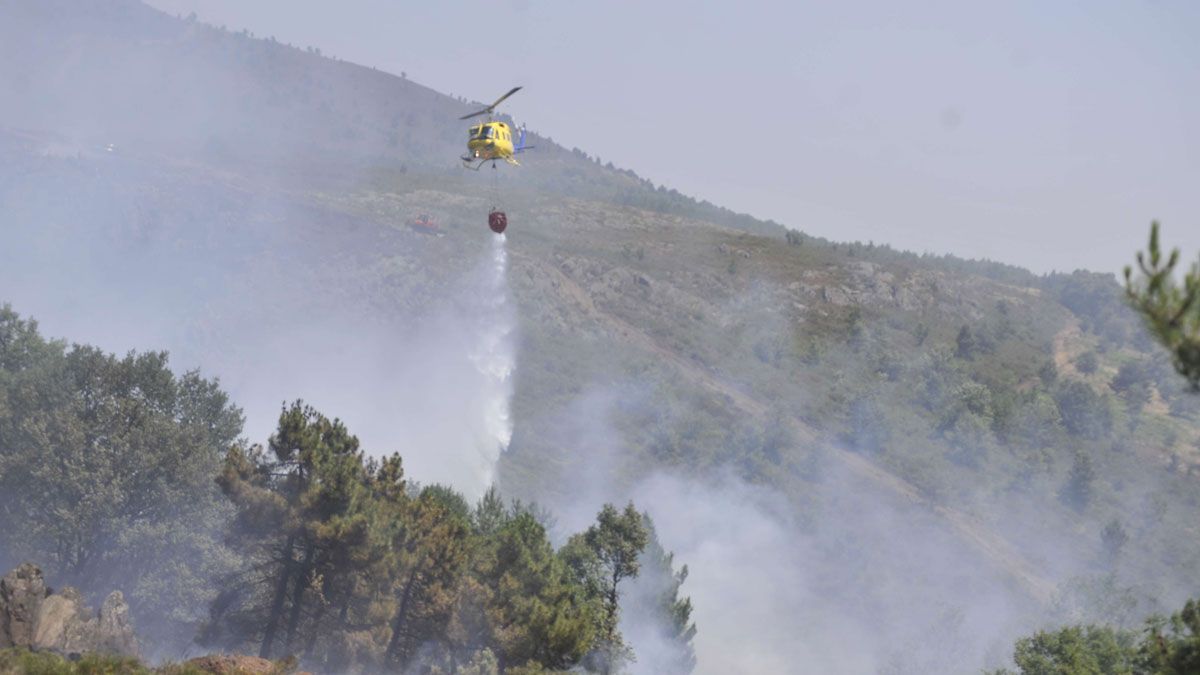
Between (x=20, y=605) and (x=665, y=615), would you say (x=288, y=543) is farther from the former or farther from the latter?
(x=665, y=615)

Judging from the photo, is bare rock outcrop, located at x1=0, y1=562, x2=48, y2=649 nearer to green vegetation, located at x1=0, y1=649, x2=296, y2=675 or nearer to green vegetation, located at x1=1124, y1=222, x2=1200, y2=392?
green vegetation, located at x1=0, y1=649, x2=296, y2=675

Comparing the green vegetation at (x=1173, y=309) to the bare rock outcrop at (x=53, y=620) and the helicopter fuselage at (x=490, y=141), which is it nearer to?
the bare rock outcrop at (x=53, y=620)

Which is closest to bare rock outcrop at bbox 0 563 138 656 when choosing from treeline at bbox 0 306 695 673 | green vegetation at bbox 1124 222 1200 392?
treeline at bbox 0 306 695 673

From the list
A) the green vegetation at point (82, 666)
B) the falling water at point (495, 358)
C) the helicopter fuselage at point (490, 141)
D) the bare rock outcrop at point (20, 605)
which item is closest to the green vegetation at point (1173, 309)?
the green vegetation at point (82, 666)

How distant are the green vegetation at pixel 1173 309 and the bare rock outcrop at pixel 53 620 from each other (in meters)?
33.7

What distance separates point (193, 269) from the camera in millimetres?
119500

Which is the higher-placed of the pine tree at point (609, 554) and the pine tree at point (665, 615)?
the pine tree at point (609, 554)

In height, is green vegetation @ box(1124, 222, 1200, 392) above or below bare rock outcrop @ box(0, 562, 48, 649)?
above

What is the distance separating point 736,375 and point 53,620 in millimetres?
85589

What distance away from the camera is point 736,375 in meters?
114

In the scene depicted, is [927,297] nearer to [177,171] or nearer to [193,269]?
[193,269]

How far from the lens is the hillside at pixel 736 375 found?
260 feet

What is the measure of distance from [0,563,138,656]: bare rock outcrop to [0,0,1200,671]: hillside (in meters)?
36.8

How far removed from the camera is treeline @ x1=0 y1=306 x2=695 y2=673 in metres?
39.8
